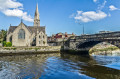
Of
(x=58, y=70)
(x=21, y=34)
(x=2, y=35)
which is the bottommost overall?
(x=58, y=70)

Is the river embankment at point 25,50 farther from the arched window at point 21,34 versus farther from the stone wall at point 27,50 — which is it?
the arched window at point 21,34

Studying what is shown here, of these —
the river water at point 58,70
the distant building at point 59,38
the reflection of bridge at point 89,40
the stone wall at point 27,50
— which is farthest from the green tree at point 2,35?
the river water at point 58,70

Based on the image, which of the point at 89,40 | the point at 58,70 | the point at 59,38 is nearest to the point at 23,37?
the point at 59,38

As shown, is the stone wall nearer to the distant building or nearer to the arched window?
the distant building

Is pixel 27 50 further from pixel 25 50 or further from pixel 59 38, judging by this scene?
pixel 59 38

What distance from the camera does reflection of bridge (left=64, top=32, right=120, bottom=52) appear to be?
2855cm

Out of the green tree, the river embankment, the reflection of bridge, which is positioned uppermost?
the green tree

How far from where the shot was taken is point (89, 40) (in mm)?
37281

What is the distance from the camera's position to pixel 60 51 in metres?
50.3

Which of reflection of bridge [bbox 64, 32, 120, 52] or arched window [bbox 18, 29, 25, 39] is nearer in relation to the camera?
reflection of bridge [bbox 64, 32, 120, 52]

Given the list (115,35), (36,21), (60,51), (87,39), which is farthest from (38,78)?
(36,21)

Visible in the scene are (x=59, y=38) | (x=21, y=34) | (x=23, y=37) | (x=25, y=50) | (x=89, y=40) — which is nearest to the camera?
(x=89, y=40)

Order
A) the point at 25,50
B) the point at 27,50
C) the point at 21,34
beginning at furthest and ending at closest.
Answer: the point at 21,34, the point at 27,50, the point at 25,50

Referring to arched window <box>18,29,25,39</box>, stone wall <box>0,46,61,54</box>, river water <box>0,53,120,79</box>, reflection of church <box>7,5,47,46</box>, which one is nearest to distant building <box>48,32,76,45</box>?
reflection of church <box>7,5,47,46</box>
